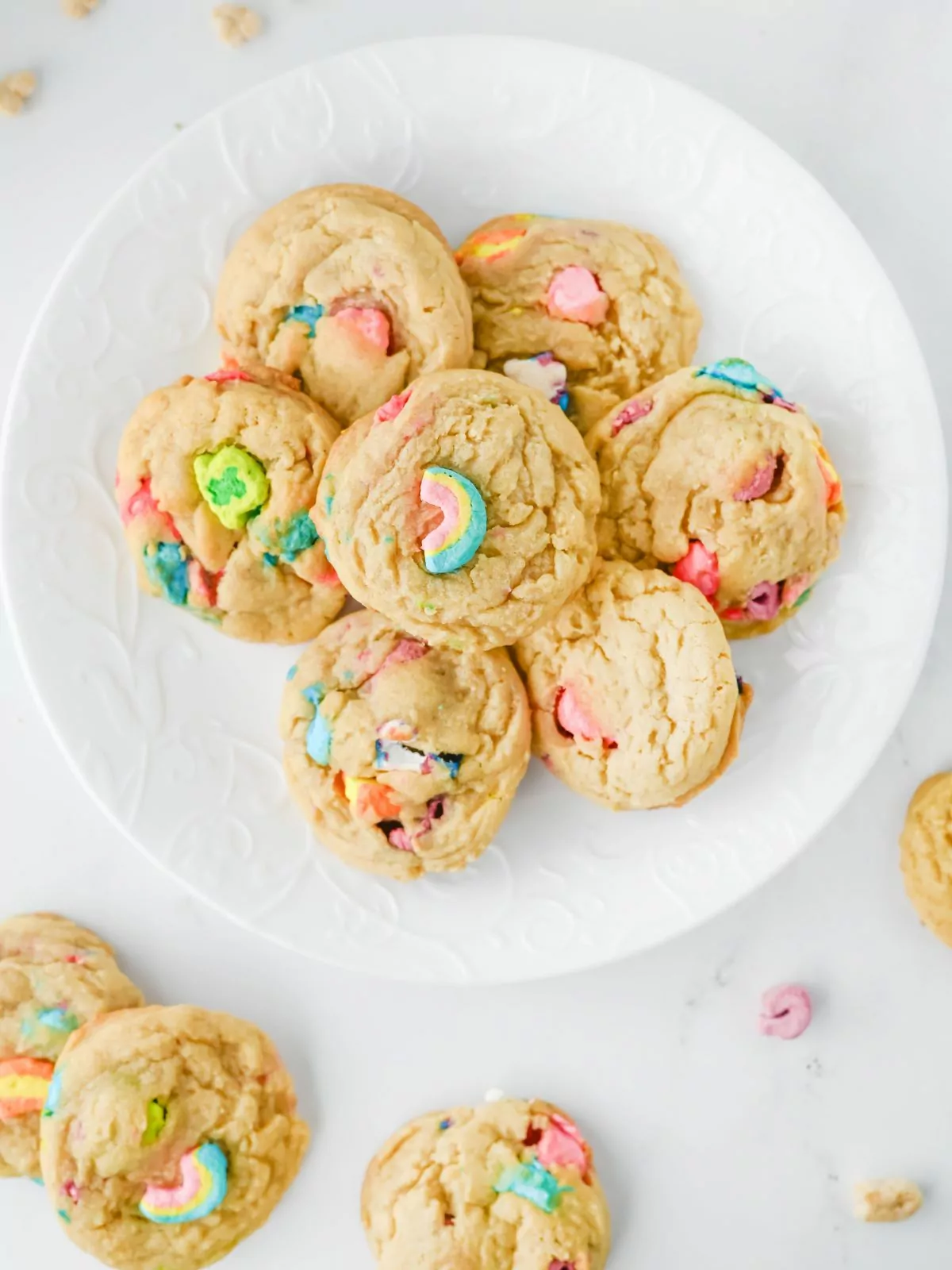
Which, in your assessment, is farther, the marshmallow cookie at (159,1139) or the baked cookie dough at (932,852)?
the baked cookie dough at (932,852)

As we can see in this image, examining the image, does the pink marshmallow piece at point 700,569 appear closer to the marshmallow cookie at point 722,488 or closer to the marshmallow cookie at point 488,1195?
the marshmallow cookie at point 722,488

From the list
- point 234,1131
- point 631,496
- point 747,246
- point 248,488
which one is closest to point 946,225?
point 747,246

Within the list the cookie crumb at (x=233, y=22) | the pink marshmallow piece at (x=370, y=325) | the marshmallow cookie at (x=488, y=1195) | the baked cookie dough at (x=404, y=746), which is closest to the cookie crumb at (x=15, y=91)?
the cookie crumb at (x=233, y=22)

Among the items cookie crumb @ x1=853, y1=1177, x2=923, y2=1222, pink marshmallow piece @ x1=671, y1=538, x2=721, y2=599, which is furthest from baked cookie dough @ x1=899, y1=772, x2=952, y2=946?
pink marshmallow piece @ x1=671, y1=538, x2=721, y2=599

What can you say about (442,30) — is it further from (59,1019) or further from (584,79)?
(59,1019)

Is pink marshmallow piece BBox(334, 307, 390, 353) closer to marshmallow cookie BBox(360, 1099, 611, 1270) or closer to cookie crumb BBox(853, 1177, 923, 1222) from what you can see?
marshmallow cookie BBox(360, 1099, 611, 1270)

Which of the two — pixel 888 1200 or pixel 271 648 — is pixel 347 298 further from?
pixel 888 1200

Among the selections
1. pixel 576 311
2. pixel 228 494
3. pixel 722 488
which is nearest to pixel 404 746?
pixel 228 494
